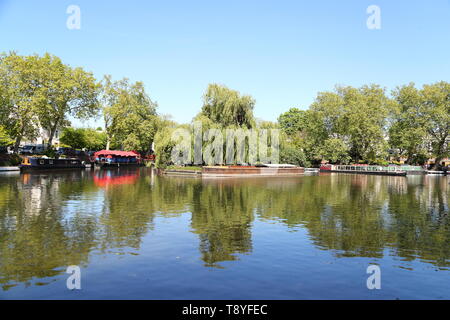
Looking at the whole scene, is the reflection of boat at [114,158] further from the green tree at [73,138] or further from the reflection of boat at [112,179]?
the reflection of boat at [112,179]

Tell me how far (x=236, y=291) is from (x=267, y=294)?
73 cm

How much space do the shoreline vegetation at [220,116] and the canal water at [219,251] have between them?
34.8m

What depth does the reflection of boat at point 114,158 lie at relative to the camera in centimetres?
8356

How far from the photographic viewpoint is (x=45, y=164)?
60.4m

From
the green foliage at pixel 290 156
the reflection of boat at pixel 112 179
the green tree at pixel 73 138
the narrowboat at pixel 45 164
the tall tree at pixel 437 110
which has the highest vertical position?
the tall tree at pixel 437 110

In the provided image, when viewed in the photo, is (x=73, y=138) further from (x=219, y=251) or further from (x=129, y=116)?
(x=219, y=251)

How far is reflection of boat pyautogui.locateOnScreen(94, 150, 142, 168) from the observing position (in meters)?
83.6

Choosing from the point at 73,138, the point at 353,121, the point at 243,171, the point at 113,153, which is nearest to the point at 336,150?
the point at 353,121

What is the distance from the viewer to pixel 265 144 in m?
58.0

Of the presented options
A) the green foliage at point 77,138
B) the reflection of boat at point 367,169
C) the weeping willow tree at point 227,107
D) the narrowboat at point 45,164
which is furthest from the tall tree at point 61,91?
the reflection of boat at point 367,169

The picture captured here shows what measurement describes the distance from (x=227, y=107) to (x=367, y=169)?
40501mm

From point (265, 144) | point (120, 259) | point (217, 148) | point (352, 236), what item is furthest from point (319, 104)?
point (120, 259)

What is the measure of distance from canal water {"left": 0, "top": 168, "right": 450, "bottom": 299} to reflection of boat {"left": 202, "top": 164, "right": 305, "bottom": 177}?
1148 inches

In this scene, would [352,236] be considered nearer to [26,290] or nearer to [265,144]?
[26,290]
